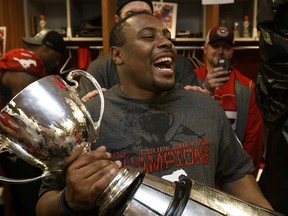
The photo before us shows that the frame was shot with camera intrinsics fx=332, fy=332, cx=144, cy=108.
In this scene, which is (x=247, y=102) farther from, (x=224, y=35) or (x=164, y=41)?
(x=164, y=41)

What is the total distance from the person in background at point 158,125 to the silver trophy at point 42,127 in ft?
0.51

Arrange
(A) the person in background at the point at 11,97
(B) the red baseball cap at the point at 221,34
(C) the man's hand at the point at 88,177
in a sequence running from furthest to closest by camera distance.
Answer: (B) the red baseball cap at the point at 221,34 < (A) the person in background at the point at 11,97 < (C) the man's hand at the point at 88,177

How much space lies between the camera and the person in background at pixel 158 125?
35.8 inches

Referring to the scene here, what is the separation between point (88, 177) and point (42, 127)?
150 millimetres

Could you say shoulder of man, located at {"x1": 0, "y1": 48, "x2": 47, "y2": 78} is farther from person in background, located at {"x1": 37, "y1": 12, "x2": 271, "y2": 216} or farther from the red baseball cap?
the red baseball cap

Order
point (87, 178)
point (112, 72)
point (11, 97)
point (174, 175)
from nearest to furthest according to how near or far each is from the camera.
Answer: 1. point (87, 178)
2. point (174, 175)
3. point (112, 72)
4. point (11, 97)

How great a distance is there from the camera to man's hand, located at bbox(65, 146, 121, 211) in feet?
2.09

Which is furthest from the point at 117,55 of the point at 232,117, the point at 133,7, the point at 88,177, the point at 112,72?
the point at 232,117

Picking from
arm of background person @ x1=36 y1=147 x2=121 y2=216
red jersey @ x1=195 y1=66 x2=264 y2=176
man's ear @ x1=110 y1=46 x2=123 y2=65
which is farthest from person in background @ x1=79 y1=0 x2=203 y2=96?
arm of background person @ x1=36 y1=147 x2=121 y2=216

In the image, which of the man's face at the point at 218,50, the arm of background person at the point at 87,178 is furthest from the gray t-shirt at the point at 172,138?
A: the man's face at the point at 218,50

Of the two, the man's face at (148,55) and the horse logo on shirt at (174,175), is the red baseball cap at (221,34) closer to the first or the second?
the man's face at (148,55)

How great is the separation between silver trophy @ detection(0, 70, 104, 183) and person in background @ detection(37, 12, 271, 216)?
6.1 inches

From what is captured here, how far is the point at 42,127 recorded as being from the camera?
693 millimetres

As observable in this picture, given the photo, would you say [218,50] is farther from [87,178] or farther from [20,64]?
[87,178]
